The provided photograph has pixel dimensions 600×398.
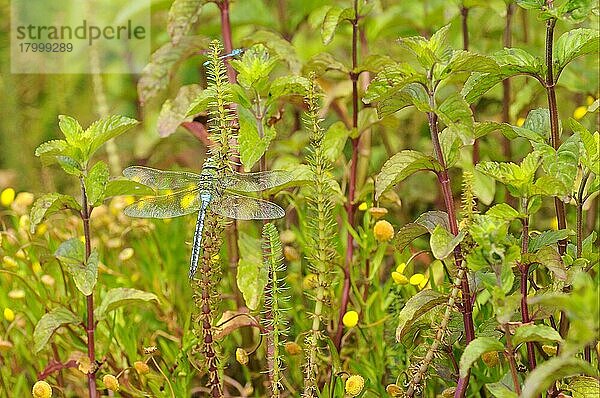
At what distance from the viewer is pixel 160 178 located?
109cm

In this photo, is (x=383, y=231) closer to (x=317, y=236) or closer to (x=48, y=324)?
(x=317, y=236)

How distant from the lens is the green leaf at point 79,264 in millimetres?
939

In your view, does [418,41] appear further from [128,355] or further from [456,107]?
[128,355]

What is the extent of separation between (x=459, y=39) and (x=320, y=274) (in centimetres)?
88

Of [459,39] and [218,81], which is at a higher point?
[459,39]

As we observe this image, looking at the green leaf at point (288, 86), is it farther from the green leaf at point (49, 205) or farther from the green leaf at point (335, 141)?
the green leaf at point (49, 205)

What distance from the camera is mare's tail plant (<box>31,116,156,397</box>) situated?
96 centimetres

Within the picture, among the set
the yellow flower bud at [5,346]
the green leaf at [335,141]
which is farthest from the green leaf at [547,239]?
the yellow flower bud at [5,346]

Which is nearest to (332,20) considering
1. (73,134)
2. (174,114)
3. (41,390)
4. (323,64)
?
(323,64)

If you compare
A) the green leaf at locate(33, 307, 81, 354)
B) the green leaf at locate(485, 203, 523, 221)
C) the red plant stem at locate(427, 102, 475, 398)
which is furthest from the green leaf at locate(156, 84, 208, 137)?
the green leaf at locate(485, 203, 523, 221)

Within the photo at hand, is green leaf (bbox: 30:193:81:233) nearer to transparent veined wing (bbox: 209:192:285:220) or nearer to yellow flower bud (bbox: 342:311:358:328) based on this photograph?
transparent veined wing (bbox: 209:192:285:220)

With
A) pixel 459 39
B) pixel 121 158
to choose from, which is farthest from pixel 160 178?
pixel 121 158

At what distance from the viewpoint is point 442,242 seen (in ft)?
2.74

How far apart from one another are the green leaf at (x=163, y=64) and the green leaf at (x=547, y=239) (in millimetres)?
623
